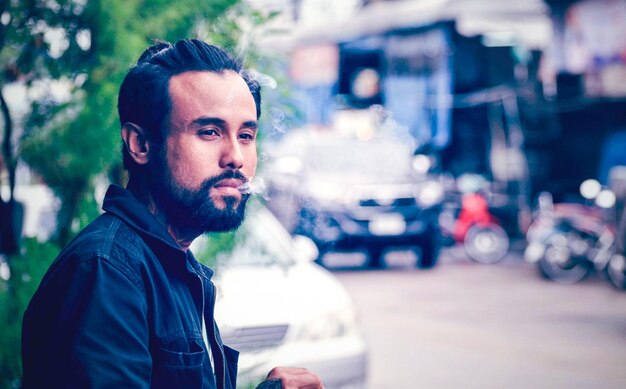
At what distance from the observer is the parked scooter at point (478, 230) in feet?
44.9

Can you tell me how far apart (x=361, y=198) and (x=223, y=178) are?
11.6 m

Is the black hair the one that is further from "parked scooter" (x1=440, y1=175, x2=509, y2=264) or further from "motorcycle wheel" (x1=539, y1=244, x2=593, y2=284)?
"parked scooter" (x1=440, y1=175, x2=509, y2=264)

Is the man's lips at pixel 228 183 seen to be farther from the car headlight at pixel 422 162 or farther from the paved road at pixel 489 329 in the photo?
the car headlight at pixel 422 162

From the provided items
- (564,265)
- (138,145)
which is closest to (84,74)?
(138,145)

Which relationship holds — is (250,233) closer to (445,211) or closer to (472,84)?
(445,211)

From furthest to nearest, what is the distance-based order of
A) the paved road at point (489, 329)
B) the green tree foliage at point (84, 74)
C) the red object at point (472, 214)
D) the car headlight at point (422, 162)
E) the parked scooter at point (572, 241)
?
the car headlight at point (422, 162) → the red object at point (472, 214) → the parked scooter at point (572, 241) → the paved road at point (489, 329) → the green tree foliage at point (84, 74)

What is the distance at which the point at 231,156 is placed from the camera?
1.60 metres

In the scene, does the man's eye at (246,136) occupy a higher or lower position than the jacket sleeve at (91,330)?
higher

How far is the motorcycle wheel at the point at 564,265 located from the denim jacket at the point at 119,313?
10.6 meters

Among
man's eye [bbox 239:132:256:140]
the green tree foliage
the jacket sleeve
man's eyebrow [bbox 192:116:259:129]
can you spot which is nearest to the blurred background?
the green tree foliage

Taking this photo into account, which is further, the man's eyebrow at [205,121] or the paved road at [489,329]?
the paved road at [489,329]

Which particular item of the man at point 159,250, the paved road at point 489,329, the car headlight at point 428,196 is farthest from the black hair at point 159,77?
the car headlight at point 428,196

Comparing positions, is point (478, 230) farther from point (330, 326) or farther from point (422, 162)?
point (330, 326)

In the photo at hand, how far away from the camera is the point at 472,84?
18.4 m
